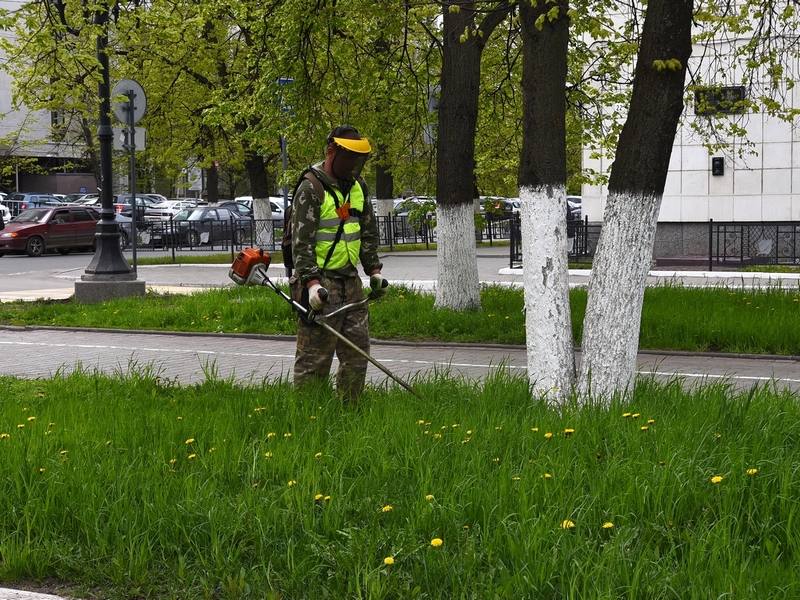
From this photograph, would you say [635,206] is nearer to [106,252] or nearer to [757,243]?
[106,252]

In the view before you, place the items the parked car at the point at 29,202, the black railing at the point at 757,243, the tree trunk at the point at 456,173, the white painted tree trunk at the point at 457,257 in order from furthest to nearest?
the parked car at the point at 29,202 < the black railing at the point at 757,243 < the white painted tree trunk at the point at 457,257 < the tree trunk at the point at 456,173

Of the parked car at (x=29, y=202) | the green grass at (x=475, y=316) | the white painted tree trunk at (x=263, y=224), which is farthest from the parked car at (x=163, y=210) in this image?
the green grass at (x=475, y=316)

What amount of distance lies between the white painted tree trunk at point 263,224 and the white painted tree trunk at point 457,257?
18162 millimetres

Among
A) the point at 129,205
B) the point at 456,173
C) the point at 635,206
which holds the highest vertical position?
the point at 129,205

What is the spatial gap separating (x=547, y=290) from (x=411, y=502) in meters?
3.14

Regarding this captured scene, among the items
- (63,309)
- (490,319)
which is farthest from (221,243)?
(490,319)

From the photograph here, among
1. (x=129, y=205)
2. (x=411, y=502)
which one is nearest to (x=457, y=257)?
(x=411, y=502)

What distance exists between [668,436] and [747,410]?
37.8 inches

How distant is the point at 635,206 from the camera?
725 cm

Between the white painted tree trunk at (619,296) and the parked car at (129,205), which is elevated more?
the parked car at (129,205)

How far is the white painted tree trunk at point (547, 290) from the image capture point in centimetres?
755

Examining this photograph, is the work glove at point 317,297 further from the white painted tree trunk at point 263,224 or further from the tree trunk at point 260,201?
the white painted tree trunk at point 263,224

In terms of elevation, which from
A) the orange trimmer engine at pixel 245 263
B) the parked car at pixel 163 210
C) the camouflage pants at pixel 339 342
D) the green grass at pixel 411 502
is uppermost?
A: the parked car at pixel 163 210

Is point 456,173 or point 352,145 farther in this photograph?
point 456,173
